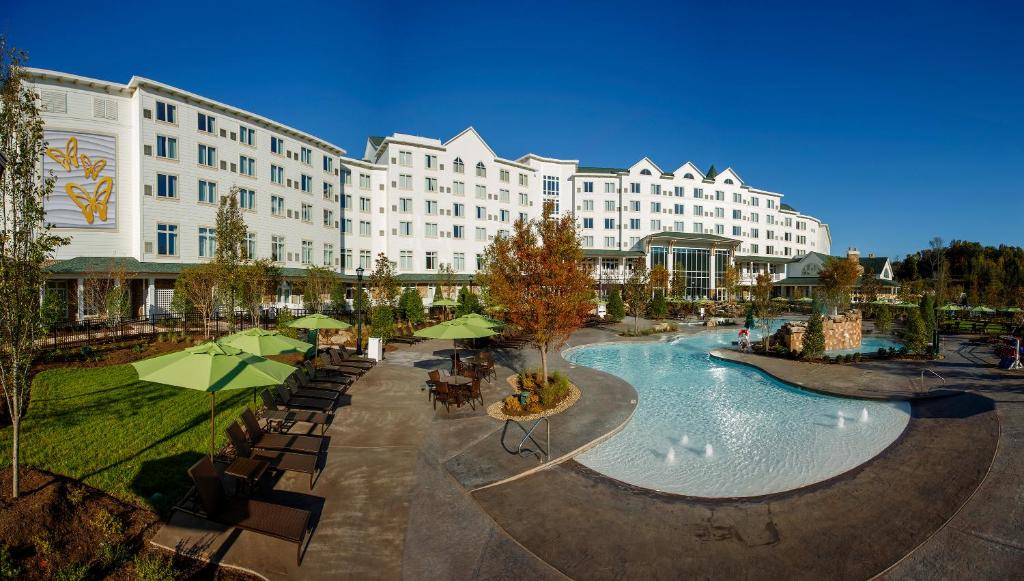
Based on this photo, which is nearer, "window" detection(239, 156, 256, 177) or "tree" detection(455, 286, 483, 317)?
"tree" detection(455, 286, 483, 317)

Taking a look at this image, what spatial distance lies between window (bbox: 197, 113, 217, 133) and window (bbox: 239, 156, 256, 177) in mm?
2705

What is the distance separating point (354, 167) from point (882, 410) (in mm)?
45406

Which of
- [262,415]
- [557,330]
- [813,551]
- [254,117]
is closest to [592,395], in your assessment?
[557,330]

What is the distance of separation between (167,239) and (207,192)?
469 centimetres

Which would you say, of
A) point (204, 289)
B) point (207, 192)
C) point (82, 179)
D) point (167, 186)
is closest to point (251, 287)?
point (204, 289)

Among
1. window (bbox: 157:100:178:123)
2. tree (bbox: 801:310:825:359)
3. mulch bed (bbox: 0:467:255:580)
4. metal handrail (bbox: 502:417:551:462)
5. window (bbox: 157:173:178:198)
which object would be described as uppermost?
window (bbox: 157:100:178:123)

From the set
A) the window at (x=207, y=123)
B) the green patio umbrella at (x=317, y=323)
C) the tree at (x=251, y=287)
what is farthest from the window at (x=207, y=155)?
the green patio umbrella at (x=317, y=323)

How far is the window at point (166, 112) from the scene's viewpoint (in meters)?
30.0

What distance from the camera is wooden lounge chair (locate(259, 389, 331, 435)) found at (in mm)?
9742

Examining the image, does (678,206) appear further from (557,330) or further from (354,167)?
(557,330)

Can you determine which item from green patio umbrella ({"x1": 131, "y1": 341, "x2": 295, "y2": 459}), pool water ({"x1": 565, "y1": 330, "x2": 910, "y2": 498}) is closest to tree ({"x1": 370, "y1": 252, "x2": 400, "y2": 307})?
pool water ({"x1": 565, "y1": 330, "x2": 910, "y2": 498})

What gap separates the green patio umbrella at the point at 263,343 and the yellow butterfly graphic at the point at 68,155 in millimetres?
27979

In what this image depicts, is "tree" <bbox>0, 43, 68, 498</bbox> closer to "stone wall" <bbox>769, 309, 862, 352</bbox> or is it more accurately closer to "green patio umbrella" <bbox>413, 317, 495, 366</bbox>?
"green patio umbrella" <bbox>413, 317, 495, 366</bbox>

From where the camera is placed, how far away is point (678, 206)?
209 ft
